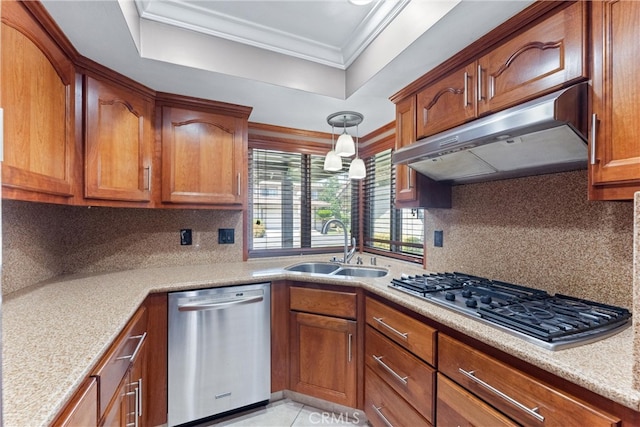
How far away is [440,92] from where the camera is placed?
1.68 meters

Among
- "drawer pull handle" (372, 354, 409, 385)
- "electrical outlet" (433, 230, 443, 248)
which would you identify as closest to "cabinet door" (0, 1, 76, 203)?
"drawer pull handle" (372, 354, 409, 385)

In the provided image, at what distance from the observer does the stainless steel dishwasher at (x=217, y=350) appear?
1781 millimetres

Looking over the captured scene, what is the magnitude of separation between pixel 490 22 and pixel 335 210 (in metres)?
1.94

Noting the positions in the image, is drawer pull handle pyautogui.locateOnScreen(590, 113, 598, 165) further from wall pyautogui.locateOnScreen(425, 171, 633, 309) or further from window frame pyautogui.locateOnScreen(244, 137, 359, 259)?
window frame pyautogui.locateOnScreen(244, 137, 359, 259)

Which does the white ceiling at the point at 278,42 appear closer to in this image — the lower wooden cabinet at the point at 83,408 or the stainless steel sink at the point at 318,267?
the stainless steel sink at the point at 318,267

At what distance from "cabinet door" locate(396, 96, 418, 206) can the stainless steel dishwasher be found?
1.07m

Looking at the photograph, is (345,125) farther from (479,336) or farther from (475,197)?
(479,336)

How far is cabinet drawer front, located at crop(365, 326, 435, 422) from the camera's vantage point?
137cm

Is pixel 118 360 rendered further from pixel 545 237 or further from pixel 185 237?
pixel 545 237

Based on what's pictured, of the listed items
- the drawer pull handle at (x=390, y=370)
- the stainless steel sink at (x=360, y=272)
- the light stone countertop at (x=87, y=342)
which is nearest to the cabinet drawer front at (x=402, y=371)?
the drawer pull handle at (x=390, y=370)

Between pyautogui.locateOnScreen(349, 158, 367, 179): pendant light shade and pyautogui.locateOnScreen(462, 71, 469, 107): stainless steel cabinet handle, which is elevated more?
pyautogui.locateOnScreen(462, 71, 469, 107): stainless steel cabinet handle

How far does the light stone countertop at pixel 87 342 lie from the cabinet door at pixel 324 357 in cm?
33

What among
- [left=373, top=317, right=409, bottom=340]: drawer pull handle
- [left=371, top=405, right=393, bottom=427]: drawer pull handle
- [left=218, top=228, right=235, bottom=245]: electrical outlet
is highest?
[left=218, top=228, right=235, bottom=245]: electrical outlet

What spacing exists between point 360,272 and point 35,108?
205cm
